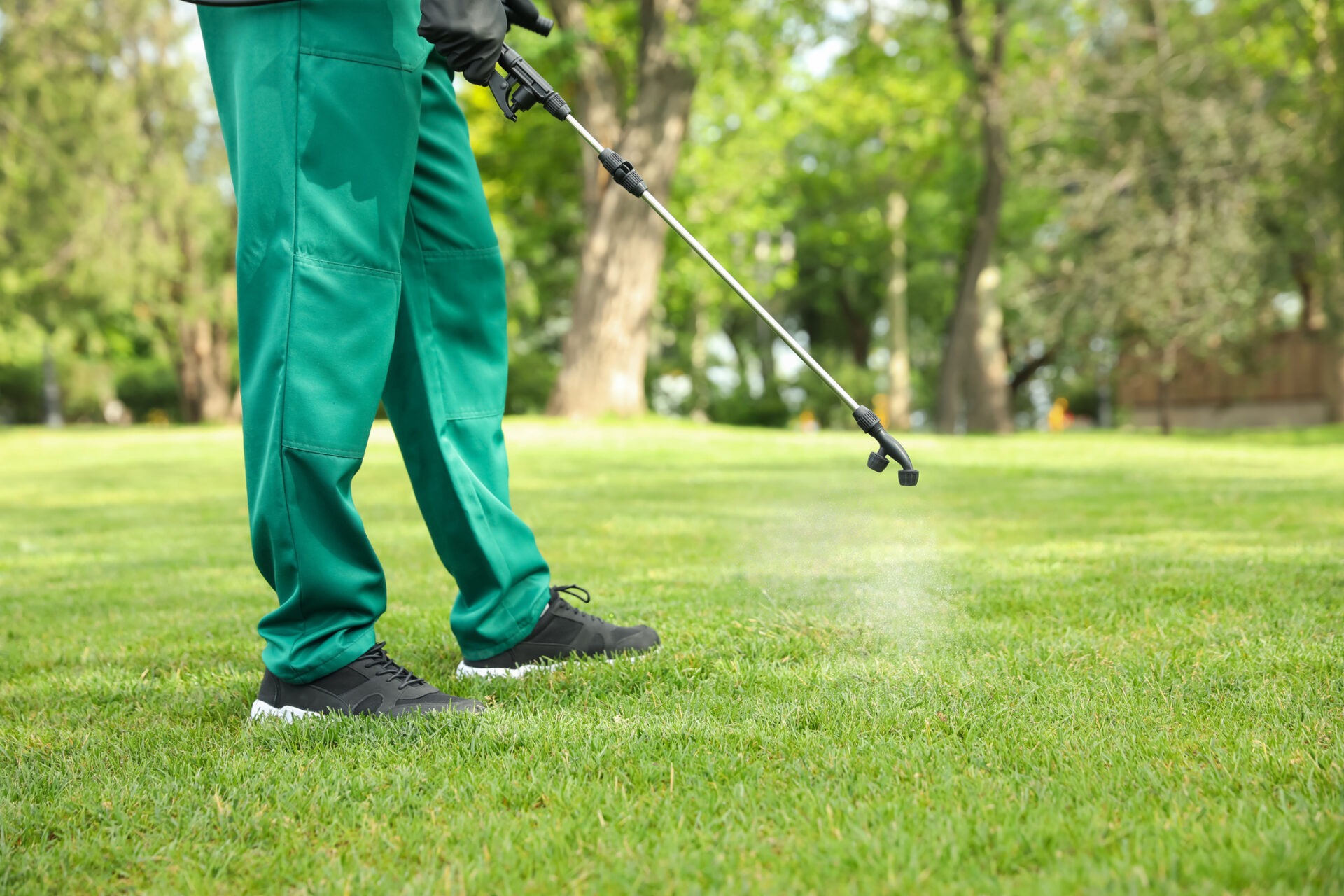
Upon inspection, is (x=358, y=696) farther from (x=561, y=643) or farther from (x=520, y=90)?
(x=520, y=90)

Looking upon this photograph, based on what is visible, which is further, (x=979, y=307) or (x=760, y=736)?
(x=979, y=307)

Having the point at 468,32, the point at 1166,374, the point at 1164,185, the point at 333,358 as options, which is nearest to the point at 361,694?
the point at 333,358

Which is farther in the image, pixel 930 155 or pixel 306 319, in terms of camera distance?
pixel 930 155

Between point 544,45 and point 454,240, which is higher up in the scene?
point 544,45

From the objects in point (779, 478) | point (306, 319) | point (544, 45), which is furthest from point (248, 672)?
point (544, 45)

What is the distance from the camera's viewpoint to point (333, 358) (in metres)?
2.54

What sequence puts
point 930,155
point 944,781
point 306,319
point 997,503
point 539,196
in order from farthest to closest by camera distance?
point 930,155 < point 539,196 < point 997,503 < point 306,319 < point 944,781

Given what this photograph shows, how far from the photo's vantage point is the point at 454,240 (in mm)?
2904

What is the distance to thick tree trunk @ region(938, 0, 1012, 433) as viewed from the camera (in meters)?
21.8

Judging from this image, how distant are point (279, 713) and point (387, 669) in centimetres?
24

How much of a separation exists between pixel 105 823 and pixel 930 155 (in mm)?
28339

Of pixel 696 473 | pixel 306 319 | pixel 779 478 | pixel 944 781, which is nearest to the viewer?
pixel 944 781

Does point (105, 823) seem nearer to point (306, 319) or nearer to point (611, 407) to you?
point (306, 319)

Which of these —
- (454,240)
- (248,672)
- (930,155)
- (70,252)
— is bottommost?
(248,672)
